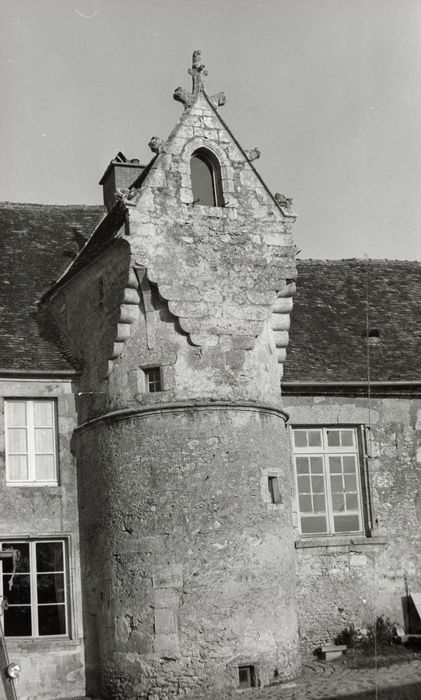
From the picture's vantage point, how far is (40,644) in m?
17.1

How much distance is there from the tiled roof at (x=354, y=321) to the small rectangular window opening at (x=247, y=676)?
5.26 metres

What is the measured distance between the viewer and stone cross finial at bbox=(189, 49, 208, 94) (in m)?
17.7

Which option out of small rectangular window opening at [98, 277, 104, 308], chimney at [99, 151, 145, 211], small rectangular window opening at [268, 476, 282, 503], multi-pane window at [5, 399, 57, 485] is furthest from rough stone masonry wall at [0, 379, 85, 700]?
chimney at [99, 151, 145, 211]

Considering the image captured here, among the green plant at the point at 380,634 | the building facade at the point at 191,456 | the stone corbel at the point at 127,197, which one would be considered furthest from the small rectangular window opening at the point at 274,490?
the stone corbel at the point at 127,197

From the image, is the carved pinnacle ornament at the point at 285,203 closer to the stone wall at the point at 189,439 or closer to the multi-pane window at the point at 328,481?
the stone wall at the point at 189,439

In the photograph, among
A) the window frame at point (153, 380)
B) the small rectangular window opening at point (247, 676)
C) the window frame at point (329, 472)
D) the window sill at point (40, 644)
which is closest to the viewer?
the small rectangular window opening at point (247, 676)

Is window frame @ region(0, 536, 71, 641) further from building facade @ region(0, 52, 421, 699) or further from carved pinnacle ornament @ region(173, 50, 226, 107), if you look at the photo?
carved pinnacle ornament @ region(173, 50, 226, 107)

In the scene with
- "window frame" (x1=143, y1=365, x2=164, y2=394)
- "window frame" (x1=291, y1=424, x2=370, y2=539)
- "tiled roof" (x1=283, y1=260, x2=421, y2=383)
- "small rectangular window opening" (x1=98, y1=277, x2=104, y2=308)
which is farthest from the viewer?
"tiled roof" (x1=283, y1=260, x2=421, y2=383)

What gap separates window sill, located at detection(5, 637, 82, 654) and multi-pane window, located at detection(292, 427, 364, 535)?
4.58m

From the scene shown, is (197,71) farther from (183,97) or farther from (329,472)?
(329,472)

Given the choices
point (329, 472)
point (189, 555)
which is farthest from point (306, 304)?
point (189, 555)

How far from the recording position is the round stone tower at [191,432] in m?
16.0

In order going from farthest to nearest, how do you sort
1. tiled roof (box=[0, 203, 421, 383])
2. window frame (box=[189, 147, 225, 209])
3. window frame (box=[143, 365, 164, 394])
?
1. tiled roof (box=[0, 203, 421, 383])
2. window frame (box=[189, 147, 225, 209])
3. window frame (box=[143, 365, 164, 394])

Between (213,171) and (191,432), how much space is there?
14.4 feet
